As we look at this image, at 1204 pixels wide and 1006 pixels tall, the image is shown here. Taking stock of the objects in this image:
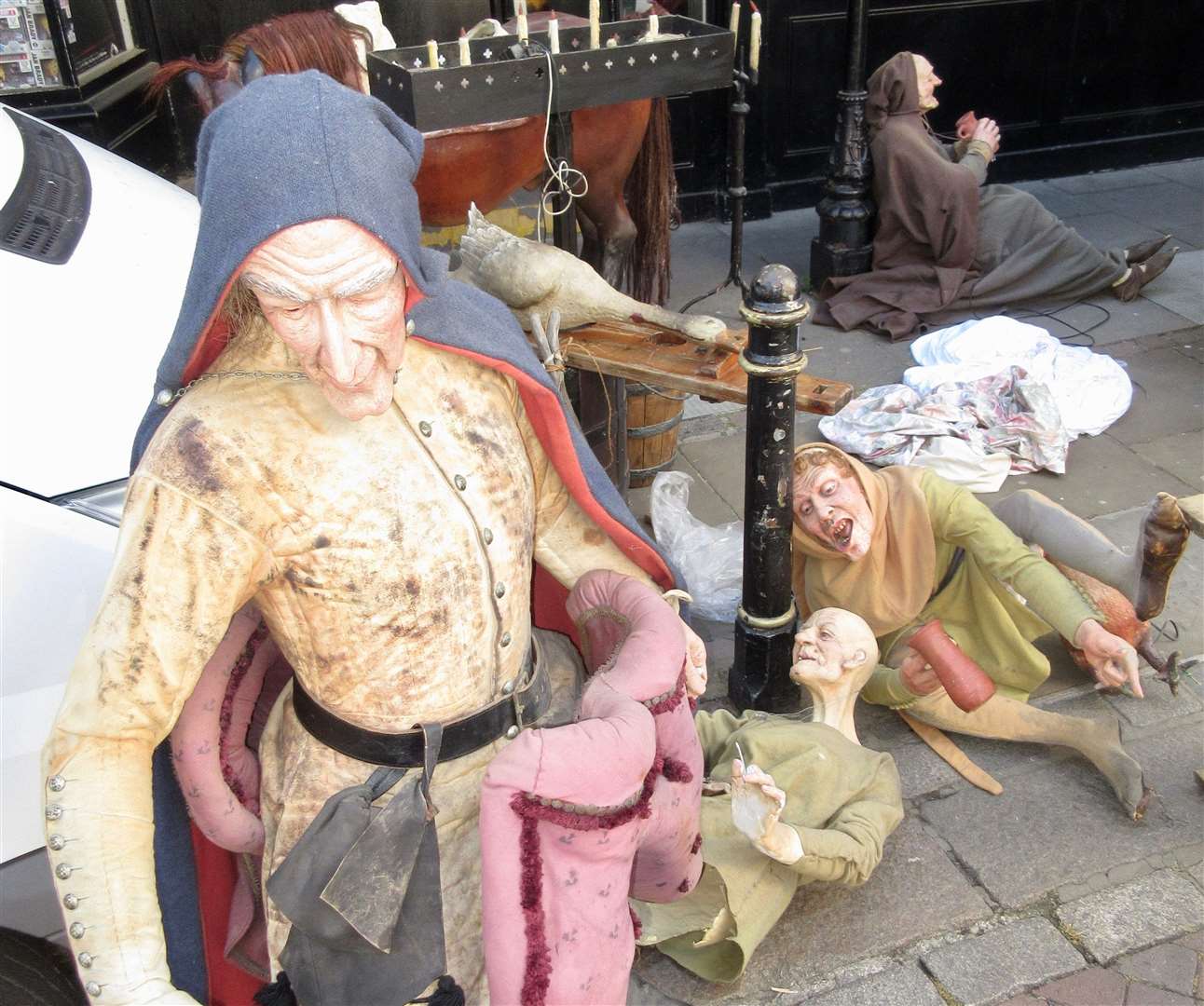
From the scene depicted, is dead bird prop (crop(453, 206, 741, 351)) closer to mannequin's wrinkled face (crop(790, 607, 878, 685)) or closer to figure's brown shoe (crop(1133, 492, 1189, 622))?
mannequin's wrinkled face (crop(790, 607, 878, 685))

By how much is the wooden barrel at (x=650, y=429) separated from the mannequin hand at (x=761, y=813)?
2.01m

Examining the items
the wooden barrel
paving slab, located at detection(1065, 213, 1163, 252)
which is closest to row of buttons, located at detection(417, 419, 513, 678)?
the wooden barrel

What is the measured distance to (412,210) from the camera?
5.26ft

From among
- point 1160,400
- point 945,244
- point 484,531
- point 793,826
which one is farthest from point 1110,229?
point 484,531

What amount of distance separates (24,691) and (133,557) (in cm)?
67

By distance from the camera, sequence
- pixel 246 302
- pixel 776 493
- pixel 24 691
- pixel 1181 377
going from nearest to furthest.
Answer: pixel 246 302 < pixel 24 691 < pixel 776 493 < pixel 1181 377

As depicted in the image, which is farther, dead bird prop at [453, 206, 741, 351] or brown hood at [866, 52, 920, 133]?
brown hood at [866, 52, 920, 133]

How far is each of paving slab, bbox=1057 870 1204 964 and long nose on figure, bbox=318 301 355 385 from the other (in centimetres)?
220

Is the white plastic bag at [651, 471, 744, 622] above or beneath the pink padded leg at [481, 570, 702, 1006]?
beneath

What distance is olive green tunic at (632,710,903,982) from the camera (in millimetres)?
2578

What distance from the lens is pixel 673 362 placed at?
3.24 m

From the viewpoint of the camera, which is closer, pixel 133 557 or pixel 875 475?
pixel 133 557

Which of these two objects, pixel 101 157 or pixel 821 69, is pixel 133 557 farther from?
pixel 821 69

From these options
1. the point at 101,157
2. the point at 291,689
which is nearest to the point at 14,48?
the point at 101,157
